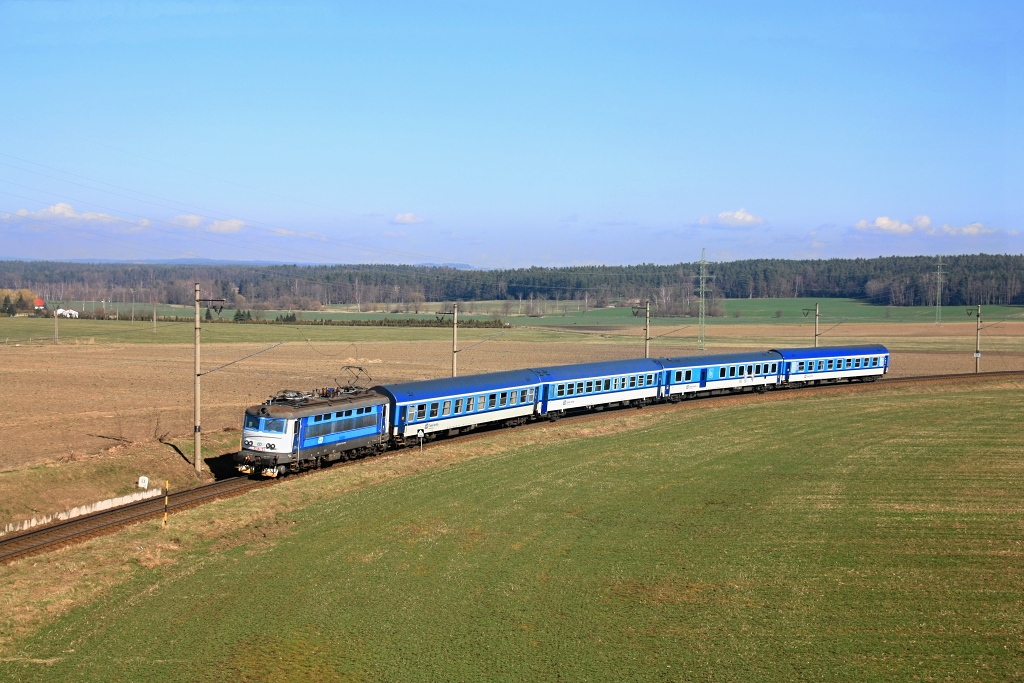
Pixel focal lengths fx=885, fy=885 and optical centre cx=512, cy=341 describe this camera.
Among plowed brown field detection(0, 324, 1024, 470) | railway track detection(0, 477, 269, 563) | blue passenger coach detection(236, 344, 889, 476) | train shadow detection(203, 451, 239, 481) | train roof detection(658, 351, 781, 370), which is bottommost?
train shadow detection(203, 451, 239, 481)

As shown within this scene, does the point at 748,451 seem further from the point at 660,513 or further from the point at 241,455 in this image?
the point at 241,455

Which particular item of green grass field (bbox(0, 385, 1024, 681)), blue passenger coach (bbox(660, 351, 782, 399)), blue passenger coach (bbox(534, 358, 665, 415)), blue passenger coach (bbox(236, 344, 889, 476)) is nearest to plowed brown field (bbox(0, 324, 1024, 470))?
blue passenger coach (bbox(236, 344, 889, 476))

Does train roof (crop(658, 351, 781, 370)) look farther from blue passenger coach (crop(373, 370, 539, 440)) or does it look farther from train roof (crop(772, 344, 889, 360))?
blue passenger coach (crop(373, 370, 539, 440))

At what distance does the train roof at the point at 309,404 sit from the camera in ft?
119

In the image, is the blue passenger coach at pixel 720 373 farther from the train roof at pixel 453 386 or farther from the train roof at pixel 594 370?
the train roof at pixel 453 386

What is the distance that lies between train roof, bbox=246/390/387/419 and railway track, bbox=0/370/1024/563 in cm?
287

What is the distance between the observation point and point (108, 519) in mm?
30781

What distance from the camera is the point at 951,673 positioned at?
19531 millimetres

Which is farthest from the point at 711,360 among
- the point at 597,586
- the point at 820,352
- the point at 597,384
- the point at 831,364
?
the point at 597,586

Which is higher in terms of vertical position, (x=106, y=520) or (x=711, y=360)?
(x=711, y=360)

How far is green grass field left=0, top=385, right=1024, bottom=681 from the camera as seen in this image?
66.0ft

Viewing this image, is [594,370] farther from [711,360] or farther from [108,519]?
[108,519]

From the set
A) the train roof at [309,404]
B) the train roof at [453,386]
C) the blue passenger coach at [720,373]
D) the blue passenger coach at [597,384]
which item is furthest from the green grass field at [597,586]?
the blue passenger coach at [720,373]

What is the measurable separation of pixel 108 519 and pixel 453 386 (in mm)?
19514
